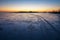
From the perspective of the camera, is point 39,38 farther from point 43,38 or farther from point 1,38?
point 1,38

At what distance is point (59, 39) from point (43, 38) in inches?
23.0

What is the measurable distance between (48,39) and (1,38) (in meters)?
1.75

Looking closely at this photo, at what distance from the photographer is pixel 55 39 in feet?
14.1

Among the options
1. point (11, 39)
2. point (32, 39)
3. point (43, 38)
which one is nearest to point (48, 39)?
point (43, 38)

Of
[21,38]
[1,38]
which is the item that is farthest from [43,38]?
[1,38]

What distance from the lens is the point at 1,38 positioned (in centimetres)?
438

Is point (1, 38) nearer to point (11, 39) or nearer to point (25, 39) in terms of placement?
point (11, 39)

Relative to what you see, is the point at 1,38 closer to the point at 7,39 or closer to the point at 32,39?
the point at 7,39

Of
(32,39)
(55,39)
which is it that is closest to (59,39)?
(55,39)

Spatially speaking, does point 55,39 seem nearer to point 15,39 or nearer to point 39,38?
point 39,38

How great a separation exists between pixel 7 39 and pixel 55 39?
1.76 meters

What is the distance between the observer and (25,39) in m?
4.26

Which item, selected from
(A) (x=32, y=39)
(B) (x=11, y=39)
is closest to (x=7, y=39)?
(B) (x=11, y=39)

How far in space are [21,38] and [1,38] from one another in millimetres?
748
